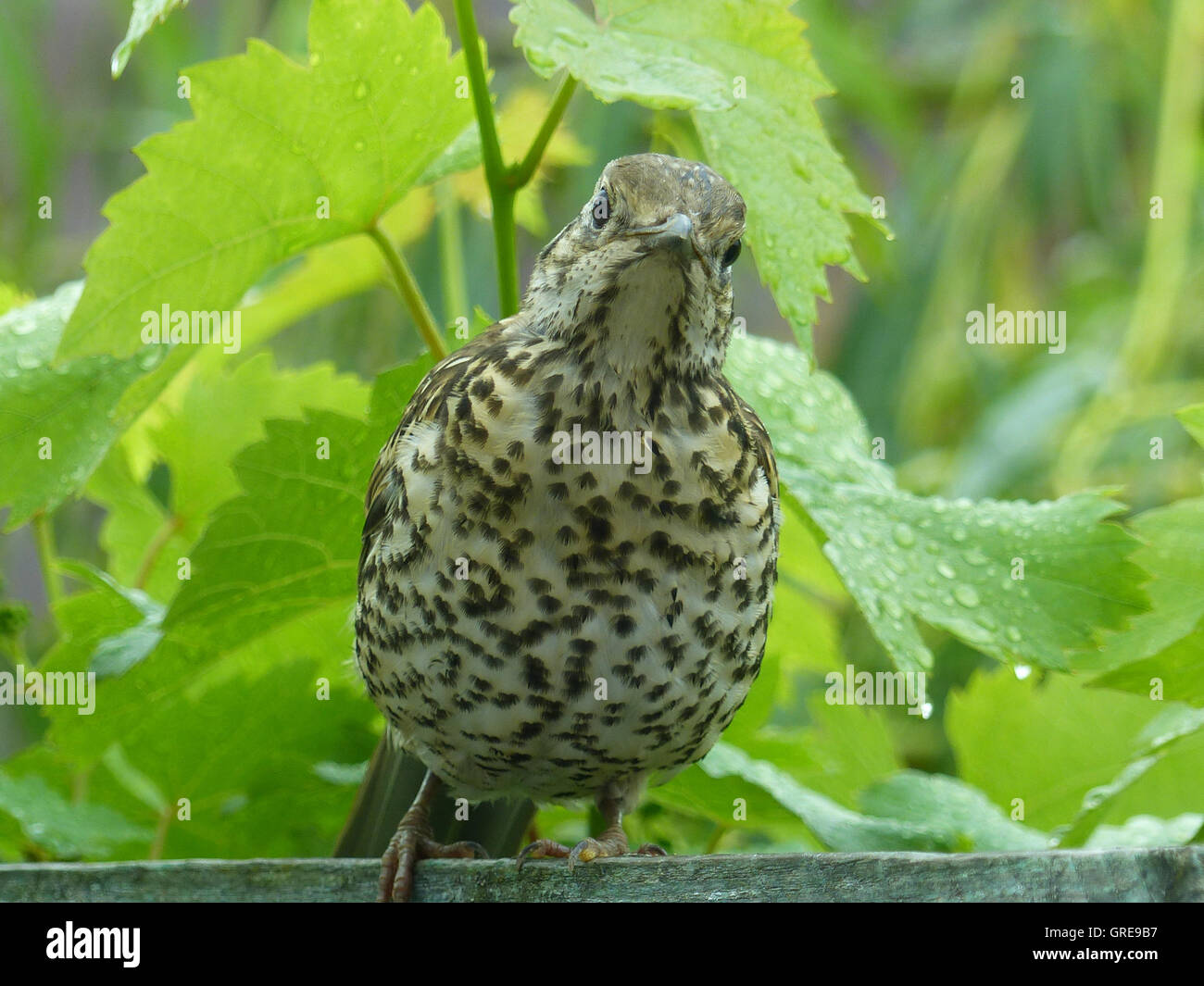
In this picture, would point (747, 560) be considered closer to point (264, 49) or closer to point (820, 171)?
point (820, 171)

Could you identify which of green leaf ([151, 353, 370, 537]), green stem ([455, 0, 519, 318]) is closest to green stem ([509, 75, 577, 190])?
green stem ([455, 0, 519, 318])

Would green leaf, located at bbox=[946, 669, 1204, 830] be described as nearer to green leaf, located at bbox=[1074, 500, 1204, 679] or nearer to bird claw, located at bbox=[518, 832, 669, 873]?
green leaf, located at bbox=[1074, 500, 1204, 679]

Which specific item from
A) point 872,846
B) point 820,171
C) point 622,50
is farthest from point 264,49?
point 872,846

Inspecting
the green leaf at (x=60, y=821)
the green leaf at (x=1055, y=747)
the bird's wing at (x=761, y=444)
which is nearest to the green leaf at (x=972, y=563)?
the bird's wing at (x=761, y=444)

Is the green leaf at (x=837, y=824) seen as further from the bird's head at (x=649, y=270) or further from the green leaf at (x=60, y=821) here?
the green leaf at (x=60, y=821)

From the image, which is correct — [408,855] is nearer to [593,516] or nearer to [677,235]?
[593,516]

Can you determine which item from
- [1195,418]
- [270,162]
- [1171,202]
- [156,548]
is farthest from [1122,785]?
[1171,202]
